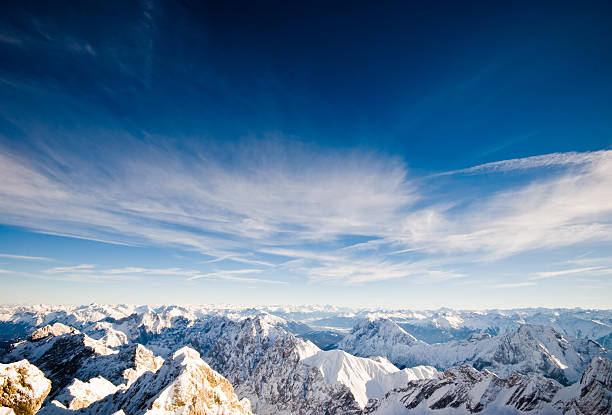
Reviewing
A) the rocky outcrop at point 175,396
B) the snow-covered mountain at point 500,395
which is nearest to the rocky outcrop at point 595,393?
the snow-covered mountain at point 500,395

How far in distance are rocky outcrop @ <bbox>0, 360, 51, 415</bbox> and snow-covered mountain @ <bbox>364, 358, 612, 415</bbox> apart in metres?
138

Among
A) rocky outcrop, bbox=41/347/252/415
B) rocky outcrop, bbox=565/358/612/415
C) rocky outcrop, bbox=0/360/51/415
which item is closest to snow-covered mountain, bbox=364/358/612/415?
rocky outcrop, bbox=565/358/612/415

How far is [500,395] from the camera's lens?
129m

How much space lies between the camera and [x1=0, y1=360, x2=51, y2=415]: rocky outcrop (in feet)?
140

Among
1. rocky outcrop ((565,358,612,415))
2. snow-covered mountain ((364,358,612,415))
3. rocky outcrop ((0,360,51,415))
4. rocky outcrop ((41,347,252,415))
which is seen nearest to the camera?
rocky outcrop ((0,360,51,415))

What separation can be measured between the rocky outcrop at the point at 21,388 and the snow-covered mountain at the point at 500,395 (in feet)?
453

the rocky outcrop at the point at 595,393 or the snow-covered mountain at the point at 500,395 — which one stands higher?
the rocky outcrop at the point at 595,393

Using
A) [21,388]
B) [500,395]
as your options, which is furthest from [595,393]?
[21,388]

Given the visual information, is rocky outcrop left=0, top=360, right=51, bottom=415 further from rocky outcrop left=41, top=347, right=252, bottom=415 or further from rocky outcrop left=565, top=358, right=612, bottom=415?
rocky outcrop left=565, top=358, right=612, bottom=415

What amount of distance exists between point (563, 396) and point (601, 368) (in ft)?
74.1

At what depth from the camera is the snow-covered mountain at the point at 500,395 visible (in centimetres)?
9269

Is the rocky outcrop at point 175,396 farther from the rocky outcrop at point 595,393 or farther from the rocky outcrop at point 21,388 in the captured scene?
the rocky outcrop at point 595,393

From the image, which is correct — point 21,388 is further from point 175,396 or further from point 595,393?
point 595,393

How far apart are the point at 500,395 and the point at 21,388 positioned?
16599cm
